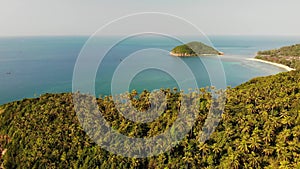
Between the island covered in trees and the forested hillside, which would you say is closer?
the forested hillside

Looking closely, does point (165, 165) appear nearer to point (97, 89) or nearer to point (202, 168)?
point (202, 168)

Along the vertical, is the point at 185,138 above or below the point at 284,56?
below

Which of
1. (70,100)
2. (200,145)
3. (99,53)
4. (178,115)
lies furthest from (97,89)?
(99,53)

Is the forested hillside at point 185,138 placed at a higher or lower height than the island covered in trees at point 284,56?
lower

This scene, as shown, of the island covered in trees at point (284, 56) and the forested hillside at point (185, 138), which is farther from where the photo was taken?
the island covered in trees at point (284, 56)

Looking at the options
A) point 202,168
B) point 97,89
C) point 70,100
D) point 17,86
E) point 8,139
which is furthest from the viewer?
point 17,86

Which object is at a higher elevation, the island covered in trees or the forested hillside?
the island covered in trees

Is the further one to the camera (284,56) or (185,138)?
(284,56)

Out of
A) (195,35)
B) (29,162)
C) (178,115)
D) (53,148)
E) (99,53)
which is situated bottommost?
(29,162)
